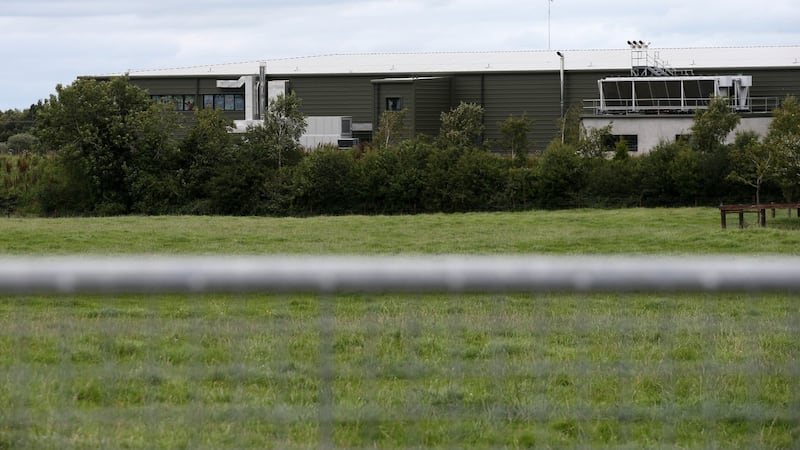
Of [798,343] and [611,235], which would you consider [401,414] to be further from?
[611,235]

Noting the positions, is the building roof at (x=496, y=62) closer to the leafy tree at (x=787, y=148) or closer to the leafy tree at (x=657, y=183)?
the leafy tree at (x=657, y=183)

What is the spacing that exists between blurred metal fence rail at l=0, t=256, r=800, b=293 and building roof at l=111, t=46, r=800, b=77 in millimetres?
62724

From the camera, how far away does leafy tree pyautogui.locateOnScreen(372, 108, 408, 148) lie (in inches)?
2422

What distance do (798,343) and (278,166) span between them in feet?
147

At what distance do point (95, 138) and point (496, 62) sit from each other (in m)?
30.0

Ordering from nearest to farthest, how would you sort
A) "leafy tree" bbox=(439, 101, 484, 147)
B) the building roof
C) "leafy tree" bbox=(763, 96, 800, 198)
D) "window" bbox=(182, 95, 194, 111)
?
"leafy tree" bbox=(763, 96, 800, 198)
"leafy tree" bbox=(439, 101, 484, 147)
the building roof
"window" bbox=(182, 95, 194, 111)

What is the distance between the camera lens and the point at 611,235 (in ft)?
85.4

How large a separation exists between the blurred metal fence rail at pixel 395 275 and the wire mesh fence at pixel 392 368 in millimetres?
129

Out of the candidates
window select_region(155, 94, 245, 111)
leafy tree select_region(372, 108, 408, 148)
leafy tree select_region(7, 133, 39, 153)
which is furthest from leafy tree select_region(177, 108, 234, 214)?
leafy tree select_region(7, 133, 39, 153)

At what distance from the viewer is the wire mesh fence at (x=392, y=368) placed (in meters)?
3.36

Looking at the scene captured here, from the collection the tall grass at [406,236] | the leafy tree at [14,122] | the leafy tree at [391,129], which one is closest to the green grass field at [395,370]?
the tall grass at [406,236]

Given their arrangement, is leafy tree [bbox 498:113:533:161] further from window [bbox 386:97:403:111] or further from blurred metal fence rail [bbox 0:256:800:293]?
blurred metal fence rail [bbox 0:256:800:293]

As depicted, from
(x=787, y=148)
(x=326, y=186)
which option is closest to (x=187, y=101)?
(x=326, y=186)

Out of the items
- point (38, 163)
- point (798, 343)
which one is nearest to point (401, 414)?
point (798, 343)
